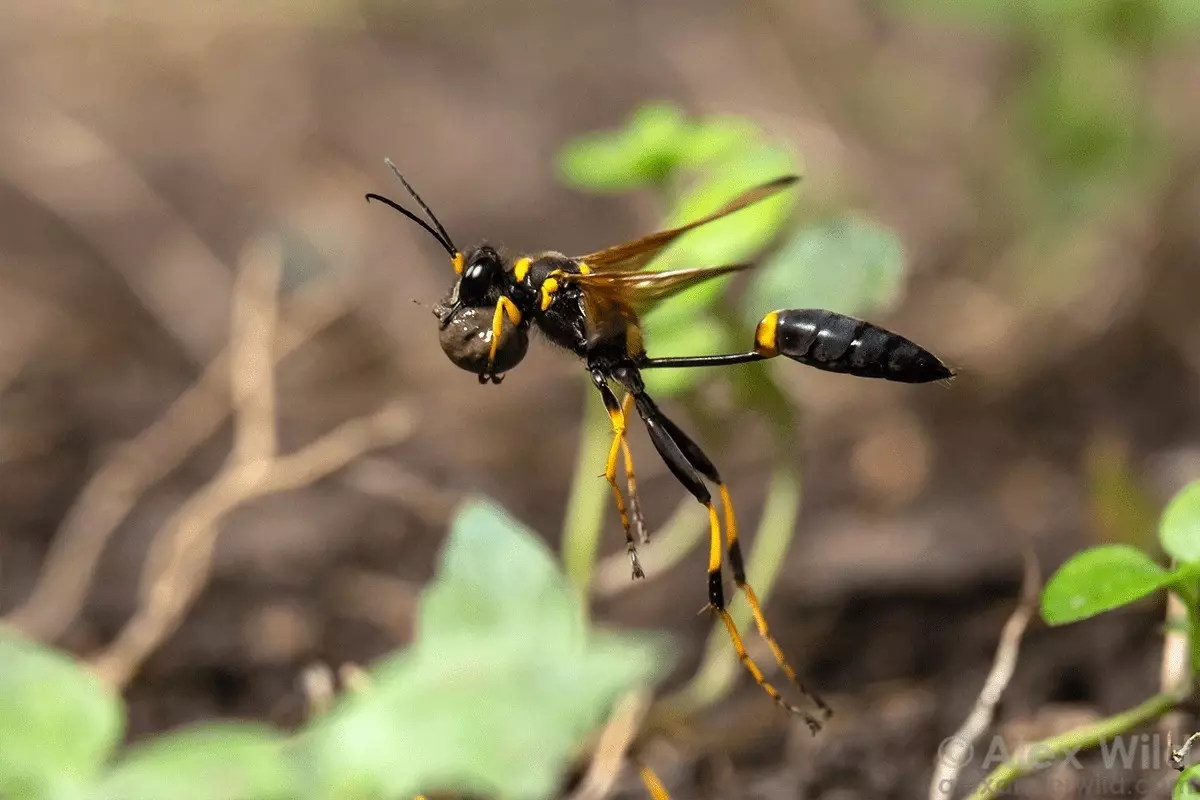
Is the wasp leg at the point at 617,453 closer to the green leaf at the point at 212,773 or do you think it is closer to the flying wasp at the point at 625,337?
the flying wasp at the point at 625,337

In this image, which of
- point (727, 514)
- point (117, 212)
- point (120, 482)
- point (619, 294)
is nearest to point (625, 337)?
point (619, 294)

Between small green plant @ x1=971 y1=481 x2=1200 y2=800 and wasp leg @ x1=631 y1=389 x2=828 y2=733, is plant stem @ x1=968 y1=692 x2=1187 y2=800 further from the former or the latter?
wasp leg @ x1=631 y1=389 x2=828 y2=733

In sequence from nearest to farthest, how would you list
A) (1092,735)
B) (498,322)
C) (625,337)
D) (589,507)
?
(1092,735)
(498,322)
(625,337)
(589,507)

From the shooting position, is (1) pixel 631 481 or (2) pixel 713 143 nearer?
(1) pixel 631 481

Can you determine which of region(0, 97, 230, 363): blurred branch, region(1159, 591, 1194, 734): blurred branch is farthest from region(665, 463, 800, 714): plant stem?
region(0, 97, 230, 363): blurred branch

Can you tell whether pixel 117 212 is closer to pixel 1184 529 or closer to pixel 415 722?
pixel 415 722

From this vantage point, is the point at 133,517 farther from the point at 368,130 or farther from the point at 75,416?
the point at 368,130

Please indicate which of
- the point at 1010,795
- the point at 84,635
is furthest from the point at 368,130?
the point at 1010,795
